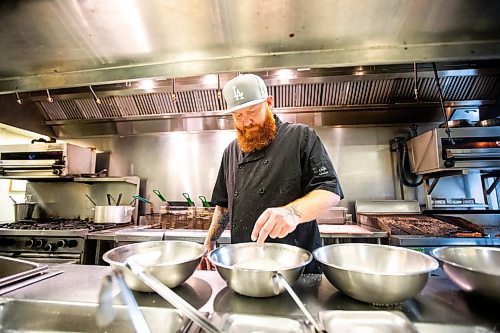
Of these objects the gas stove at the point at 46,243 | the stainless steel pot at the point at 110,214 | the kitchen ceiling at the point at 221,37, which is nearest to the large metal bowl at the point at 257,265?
the kitchen ceiling at the point at 221,37

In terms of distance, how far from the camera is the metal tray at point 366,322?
0.62 meters

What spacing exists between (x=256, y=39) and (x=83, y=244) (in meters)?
2.55

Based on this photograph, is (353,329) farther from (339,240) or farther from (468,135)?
(468,135)

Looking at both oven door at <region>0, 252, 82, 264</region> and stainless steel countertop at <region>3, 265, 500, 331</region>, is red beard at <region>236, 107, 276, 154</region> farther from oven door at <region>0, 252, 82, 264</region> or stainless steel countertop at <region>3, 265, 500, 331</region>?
oven door at <region>0, 252, 82, 264</region>

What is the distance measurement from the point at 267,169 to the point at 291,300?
787 millimetres

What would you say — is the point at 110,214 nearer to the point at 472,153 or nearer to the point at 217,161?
the point at 217,161

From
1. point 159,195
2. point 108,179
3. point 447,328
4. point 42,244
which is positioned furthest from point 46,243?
point 447,328

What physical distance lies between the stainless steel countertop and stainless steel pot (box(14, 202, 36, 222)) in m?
3.15

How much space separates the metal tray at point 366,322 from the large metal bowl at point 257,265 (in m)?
0.15

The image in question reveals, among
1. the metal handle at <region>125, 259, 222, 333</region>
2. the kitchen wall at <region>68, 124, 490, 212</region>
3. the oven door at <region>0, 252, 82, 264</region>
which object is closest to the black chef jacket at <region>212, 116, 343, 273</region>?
the metal handle at <region>125, 259, 222, 333</region>

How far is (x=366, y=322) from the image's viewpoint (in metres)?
0.65

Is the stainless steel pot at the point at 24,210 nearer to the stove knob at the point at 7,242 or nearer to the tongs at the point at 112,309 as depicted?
the stove knob at the point at 7,242

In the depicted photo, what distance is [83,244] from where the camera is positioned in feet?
7.88

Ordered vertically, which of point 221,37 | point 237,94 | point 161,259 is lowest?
point 161,259
